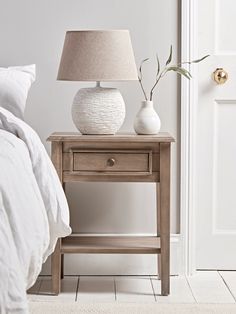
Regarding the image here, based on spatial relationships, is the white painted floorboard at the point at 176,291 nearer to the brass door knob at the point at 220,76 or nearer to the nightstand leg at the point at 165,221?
the nightstand leg at the point at 165,221

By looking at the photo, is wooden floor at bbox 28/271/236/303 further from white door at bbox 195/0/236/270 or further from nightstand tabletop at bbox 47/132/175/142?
nightstand tabletop at bbox 47/132/175/142

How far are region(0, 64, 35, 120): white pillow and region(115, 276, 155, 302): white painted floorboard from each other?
910 millimetres

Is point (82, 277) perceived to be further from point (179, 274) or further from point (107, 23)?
point (107, 23)

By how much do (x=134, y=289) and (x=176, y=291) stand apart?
0.19 meters

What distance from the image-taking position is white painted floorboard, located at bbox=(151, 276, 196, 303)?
3.34 m

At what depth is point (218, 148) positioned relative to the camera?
3.82 metres

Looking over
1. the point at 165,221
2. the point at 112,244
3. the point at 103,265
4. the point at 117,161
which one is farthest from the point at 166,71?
the point at 103,265

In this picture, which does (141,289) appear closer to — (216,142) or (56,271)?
(56,271)

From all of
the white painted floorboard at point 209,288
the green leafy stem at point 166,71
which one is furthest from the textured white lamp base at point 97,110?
the white painted floorboard at point 209,288

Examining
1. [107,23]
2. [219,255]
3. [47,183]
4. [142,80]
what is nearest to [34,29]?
[107,23]

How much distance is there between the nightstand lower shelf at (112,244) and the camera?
340cm

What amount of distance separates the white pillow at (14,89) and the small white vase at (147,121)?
52 centimetres

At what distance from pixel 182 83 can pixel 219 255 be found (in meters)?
0.90

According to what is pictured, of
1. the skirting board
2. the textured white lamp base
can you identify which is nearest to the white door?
the skirting board
